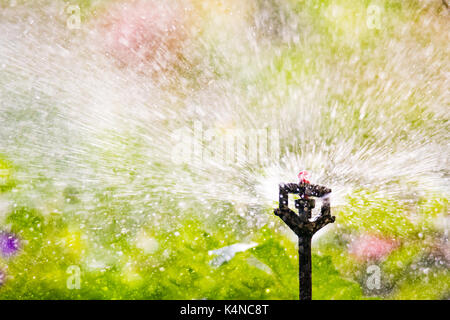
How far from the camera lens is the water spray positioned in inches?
71.2

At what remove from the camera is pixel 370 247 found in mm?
3307

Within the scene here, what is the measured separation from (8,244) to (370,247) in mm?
2884

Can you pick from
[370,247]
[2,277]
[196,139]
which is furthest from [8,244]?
[370,247]

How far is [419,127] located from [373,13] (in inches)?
37.4

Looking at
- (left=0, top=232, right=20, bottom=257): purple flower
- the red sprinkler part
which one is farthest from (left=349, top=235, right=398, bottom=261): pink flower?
(left=0, top=232, right=20, bottom=257): purple flower

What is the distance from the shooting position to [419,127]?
3.10 metres

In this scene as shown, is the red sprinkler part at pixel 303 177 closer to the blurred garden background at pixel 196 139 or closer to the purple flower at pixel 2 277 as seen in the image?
the blurred garden background at pixel 196 139

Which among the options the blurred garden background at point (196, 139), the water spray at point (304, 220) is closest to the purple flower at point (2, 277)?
the blurred garden background at point (196, 139)

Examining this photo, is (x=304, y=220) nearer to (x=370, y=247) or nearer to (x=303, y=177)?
(x=303, y=177)

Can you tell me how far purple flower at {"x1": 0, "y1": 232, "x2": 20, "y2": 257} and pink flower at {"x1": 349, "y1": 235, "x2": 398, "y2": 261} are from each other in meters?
2.66

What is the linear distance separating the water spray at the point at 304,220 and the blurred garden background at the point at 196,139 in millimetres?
1017

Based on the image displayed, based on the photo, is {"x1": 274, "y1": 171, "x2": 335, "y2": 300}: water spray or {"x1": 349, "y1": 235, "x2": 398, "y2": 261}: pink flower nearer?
{"x1": 274, "y1": 171, "x2": 335, "y2": 300}: water spray

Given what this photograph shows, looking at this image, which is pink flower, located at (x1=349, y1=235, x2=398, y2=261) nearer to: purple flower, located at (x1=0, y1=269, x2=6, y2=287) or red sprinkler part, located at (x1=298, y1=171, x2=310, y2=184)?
red sprinkler part, located at (x1=298, y1=171, x2=310, y2=184)

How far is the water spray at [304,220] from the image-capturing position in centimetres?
181
